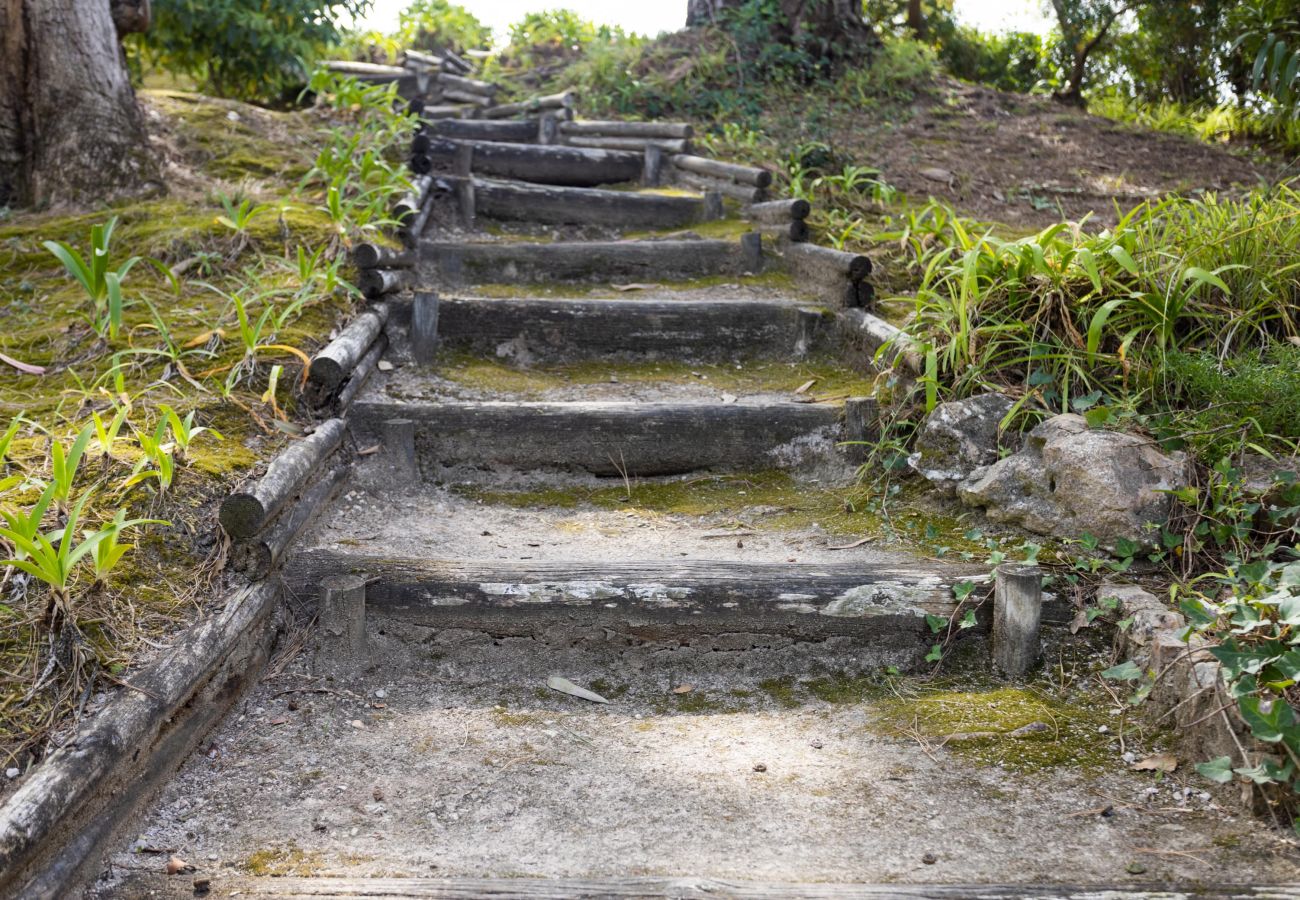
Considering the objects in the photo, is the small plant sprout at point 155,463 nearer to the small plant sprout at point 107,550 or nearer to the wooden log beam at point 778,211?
the small plant sprout at point 107,550

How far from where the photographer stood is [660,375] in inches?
149

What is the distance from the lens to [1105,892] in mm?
1588

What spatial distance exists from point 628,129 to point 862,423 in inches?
157

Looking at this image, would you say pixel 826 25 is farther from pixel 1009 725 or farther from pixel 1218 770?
pixel 1218 770

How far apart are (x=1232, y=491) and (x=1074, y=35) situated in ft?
25.5

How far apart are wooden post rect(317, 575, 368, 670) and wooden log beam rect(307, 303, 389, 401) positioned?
2.61 ft

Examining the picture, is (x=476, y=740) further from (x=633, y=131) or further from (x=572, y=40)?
(x=572, y=40)

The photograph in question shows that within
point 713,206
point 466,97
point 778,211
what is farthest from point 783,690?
point 466,97

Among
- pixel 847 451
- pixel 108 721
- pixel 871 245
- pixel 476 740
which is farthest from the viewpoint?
pixel 871 245

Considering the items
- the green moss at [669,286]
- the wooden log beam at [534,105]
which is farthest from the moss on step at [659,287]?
the wooden log beam at [534,105]

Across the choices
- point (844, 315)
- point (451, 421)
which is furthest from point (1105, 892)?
point (844, 315)

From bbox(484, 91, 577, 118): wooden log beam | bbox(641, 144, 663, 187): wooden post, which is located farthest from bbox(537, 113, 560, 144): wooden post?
bbox(641, 144, 663, 187): wooden post

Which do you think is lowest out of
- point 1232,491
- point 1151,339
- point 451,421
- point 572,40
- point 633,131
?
point 451,421

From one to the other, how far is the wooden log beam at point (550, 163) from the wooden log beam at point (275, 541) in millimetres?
3483
